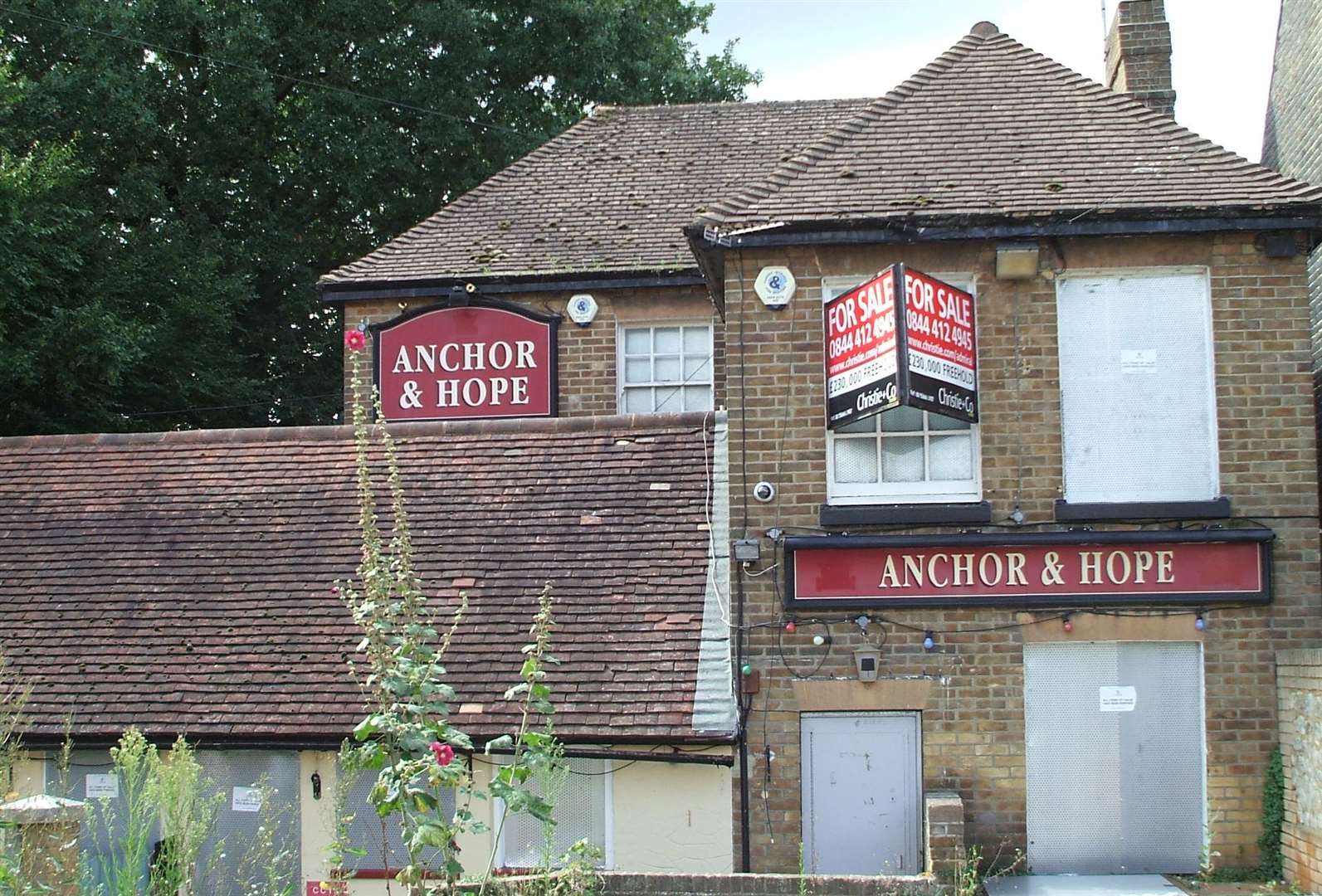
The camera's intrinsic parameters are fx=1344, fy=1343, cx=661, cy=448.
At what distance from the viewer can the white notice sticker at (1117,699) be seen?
34.9 feet

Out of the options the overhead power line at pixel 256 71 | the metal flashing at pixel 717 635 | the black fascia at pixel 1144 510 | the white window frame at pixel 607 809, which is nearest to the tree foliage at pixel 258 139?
the overhead power line at pixel 256 71

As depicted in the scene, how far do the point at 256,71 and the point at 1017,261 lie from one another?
65.1 ft

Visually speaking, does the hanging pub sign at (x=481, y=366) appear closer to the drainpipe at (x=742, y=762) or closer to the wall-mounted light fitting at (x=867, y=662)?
the drainpipe at (x=742, y=762)

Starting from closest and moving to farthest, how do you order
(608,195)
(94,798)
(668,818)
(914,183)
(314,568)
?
(668,818) → (94,798) → (914,183) → (314,568) → (608,195)

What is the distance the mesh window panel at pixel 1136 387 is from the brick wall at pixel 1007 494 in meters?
0.14

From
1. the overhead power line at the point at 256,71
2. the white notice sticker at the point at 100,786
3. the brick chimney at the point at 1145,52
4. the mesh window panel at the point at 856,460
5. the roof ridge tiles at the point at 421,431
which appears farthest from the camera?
the overhead power line at the point at 256,71

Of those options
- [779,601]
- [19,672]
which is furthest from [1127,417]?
[19,672]

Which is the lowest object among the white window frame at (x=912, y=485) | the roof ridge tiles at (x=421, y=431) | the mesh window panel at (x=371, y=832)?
the mesh window panel at (x=371, y=832)

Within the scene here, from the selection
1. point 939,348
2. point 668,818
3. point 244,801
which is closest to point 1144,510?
point 939,348

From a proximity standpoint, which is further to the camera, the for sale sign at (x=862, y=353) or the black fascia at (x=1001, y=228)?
the black fascia at (x=1001, y=228)

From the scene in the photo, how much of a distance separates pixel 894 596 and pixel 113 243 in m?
19.0

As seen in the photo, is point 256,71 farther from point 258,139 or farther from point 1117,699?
point 1117,699

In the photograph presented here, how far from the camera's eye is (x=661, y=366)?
16469 millimetres

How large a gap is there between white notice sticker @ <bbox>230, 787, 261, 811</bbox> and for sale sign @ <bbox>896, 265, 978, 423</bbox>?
20.1ft
